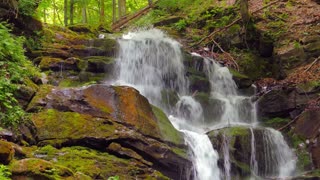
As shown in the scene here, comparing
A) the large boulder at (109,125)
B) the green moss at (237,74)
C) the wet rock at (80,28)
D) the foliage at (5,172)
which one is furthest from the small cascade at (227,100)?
the foliage at (5,172)

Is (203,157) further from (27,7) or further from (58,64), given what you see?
(27,7)

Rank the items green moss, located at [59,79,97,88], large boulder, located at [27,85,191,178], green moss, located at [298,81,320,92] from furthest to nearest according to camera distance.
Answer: green moss, located at [298,81,320,92] → green moss, located at [59,79,97,88] → large boulder, located at [27,85,191,178]

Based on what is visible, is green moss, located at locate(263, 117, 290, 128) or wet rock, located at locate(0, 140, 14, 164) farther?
green moss, located at locate(263, 117, 290, 128)

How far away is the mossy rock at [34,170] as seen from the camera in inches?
204

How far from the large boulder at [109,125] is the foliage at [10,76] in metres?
0.56

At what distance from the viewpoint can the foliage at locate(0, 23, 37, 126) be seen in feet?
23.3

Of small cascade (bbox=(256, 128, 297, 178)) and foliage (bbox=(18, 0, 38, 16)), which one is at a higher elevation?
foliage (bbox=(18, 0, 38, 16))

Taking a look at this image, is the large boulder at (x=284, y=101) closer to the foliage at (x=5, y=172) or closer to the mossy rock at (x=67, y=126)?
the mossy rock at (x=67, y=126)

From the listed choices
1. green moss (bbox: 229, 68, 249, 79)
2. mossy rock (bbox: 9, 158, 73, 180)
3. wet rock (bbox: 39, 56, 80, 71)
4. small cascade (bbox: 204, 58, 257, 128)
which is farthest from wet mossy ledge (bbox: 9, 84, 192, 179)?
green moss (bbox: 229, 68, 249, 79)

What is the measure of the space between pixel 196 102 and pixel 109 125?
5080 mm

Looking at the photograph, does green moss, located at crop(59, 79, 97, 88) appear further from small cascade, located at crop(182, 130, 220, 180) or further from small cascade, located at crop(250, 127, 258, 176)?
small cascade, located at crop(250, 127, 258, 176)

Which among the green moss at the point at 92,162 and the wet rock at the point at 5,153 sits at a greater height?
the wet rock at the point at 5,153

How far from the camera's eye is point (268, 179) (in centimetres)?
983

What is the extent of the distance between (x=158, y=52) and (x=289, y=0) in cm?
740
